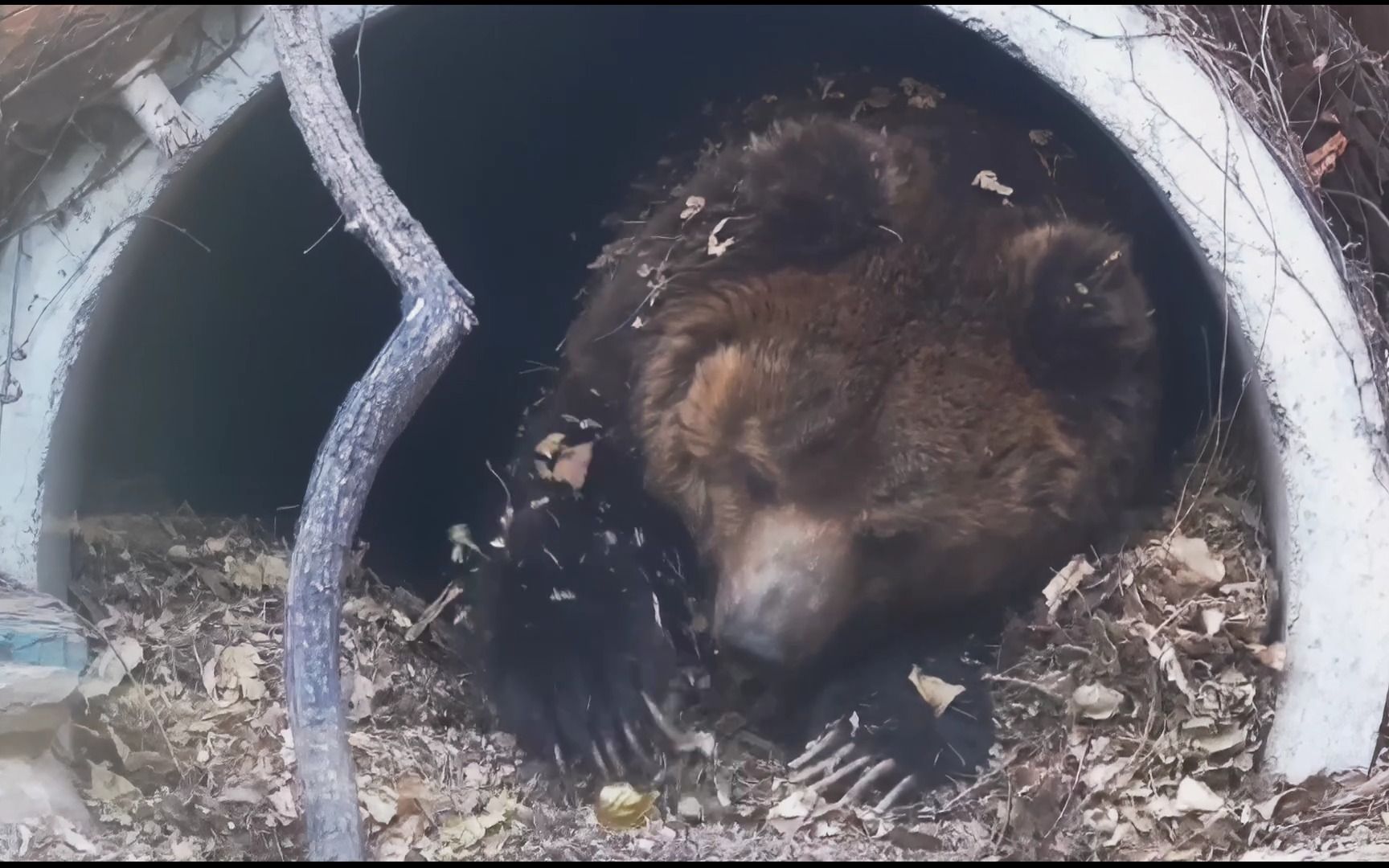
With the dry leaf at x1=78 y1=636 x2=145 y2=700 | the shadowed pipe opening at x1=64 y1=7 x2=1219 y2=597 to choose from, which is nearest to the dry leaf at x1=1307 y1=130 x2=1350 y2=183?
the shadowed pipe opening at x1=64 y1=7 x2=1219 y2=597

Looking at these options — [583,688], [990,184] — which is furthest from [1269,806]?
[583,688]

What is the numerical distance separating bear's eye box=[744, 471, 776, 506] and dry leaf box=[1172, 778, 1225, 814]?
1.05 m

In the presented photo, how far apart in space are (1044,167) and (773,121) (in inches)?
29.8

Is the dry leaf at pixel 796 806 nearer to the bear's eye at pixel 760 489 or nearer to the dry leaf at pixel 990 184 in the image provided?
the bear's eye at pixel 760 489

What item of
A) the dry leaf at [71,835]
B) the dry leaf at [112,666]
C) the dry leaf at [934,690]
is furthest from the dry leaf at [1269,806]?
the dry leaf at [112,666]

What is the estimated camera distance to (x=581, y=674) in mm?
2953

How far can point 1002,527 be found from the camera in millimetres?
2518

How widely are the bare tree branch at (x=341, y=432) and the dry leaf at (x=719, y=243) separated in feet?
2.56

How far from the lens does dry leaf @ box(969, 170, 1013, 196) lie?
2.66 meters

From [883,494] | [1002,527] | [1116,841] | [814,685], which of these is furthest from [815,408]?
[1116,841]

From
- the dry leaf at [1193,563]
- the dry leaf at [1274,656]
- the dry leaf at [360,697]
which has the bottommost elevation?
the dry leaf at [1274,656]

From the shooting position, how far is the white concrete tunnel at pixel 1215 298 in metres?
2.25

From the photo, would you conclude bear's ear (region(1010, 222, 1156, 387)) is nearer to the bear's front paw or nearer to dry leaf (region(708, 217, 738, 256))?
dry leaf (region(708, 217, 738, 256))

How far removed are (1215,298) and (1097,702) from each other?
0.98 meters
